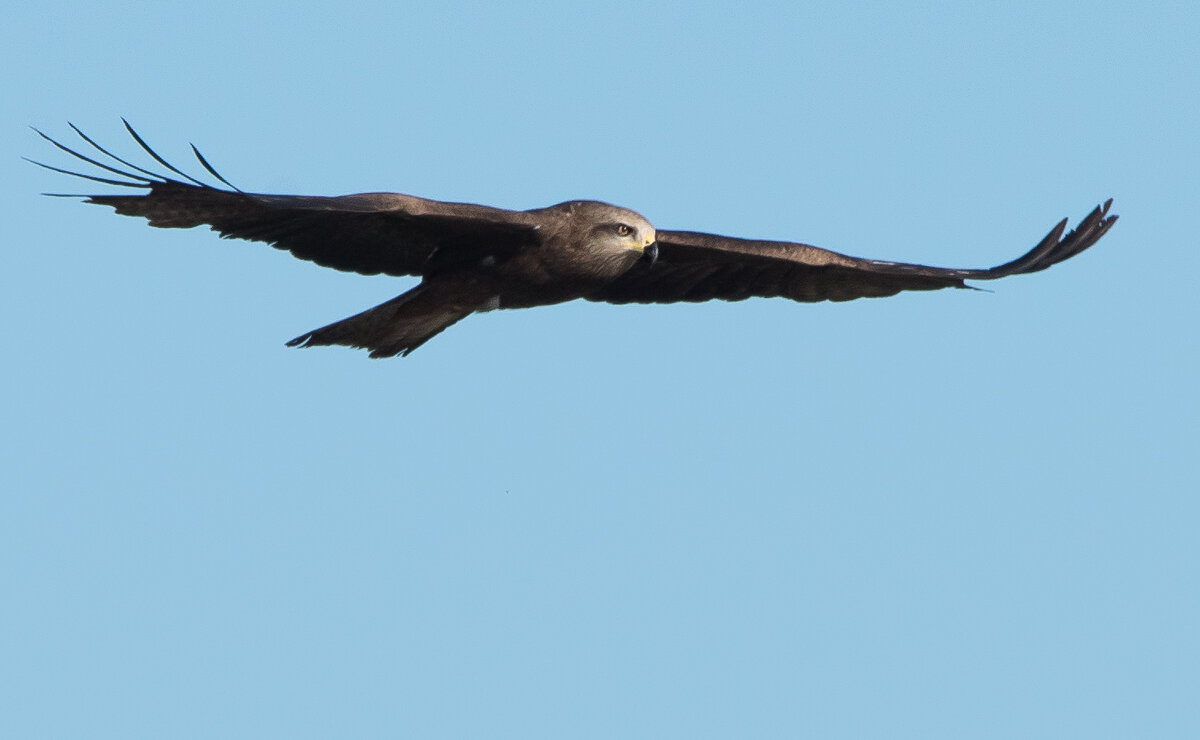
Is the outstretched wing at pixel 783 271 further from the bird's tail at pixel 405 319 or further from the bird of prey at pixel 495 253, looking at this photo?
the bird's tail at pixel 405 319

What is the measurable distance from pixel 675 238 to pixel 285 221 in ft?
8.11

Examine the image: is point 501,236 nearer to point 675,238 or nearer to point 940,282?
point 675,238

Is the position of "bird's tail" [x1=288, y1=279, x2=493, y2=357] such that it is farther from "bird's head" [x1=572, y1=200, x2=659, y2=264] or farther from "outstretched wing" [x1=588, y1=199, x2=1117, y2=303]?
"outstretched wing" [x1=588, y1=199, x2=1117, y2=303]

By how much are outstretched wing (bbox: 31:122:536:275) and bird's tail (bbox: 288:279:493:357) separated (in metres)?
0.14

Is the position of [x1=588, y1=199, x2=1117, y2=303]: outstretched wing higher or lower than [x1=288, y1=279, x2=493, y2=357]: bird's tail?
higher

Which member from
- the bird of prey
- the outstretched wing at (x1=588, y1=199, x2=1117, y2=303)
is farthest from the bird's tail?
the outstretched wing at (x1=588, y1=199, x2=1117, y2=303)

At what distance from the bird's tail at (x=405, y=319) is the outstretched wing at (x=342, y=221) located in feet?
0.46

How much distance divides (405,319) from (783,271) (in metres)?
2.46

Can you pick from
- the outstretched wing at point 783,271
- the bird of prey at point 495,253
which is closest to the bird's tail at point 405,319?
the bird of prey at point 495,253

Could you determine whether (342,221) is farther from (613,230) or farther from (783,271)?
(783,271)

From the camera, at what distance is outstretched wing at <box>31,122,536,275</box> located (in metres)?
9.85

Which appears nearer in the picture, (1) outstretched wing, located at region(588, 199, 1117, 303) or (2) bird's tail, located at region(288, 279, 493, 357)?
(2) bird's tail, located at region(288, 279, 493, 357)

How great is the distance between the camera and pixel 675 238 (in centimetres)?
1159

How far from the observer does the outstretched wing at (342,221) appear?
985cm
